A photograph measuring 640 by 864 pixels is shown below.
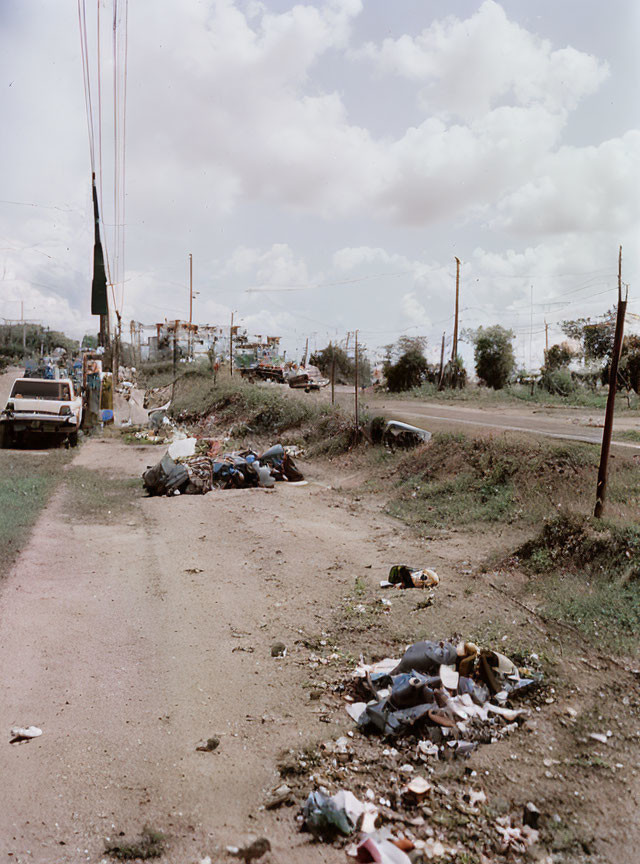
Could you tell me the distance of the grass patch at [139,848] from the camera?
2.75m

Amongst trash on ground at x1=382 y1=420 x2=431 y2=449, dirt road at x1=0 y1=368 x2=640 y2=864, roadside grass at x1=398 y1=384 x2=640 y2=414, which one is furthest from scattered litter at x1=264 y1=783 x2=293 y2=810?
roadside grass at x1=398 y1=384 x2=640 y2=414

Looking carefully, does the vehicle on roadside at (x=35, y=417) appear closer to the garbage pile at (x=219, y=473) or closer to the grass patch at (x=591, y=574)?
the garbage pile at (x=219, y=473)

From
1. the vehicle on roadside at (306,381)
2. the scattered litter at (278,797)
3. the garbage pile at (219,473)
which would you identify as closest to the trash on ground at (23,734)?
the scattered litter at (278,797)

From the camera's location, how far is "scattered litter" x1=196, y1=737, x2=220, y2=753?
3574mm

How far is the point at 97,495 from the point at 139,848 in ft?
29.1

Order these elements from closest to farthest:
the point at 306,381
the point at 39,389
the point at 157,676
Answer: the point at 157,676 < the point at 39,389 < the point at 306,381

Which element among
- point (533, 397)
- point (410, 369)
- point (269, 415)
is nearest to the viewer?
point (269, 415)

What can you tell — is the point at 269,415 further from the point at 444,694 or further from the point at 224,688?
the point at 444,694

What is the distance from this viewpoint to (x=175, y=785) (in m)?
3.25

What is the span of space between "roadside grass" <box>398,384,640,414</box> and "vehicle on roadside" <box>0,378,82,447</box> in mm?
15879

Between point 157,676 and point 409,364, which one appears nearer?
point 157,676

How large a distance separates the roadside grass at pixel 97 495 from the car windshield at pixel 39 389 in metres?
4.77

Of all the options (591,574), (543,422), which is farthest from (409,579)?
(543,422)

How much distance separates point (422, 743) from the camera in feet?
11.9
